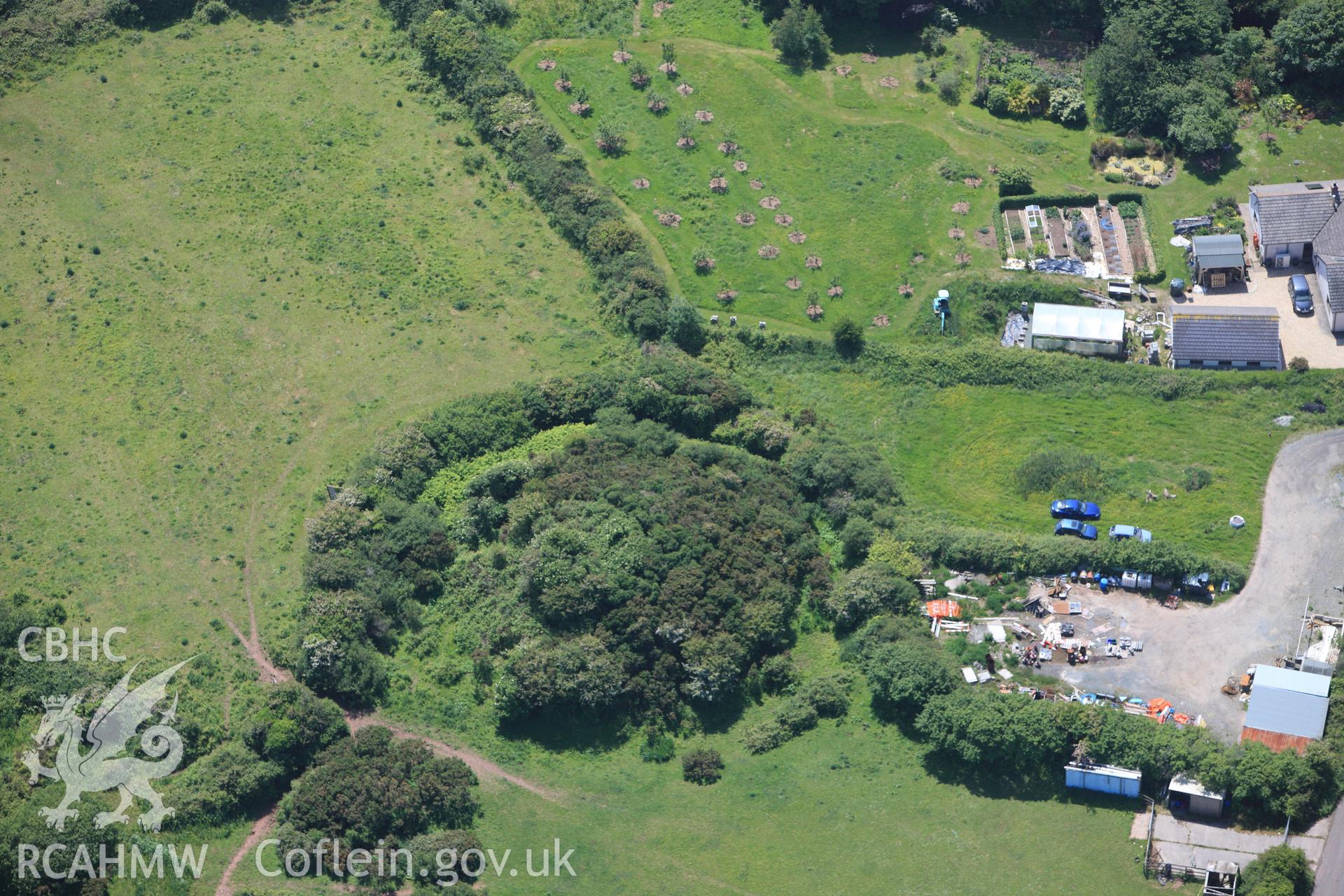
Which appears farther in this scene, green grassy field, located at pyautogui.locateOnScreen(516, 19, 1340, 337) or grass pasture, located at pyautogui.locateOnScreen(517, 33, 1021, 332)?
green grassy field, located at pyautogui.locateOnScreen(516, 19, 1340, 337)

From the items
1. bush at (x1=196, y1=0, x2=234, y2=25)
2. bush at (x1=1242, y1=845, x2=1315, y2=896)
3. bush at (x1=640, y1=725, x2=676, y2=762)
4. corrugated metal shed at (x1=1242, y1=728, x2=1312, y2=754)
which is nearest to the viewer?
bush at (x1=1242, y1=845, x2=1315, y2=896)

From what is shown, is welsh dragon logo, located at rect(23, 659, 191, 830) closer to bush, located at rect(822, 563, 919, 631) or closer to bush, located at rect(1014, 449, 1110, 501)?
bush, located at rect(822, 563, 919, 631)

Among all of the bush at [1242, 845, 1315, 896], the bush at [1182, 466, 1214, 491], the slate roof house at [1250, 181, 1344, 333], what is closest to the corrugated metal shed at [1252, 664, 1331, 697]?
the bush at [1242, 845, 1315, 896]

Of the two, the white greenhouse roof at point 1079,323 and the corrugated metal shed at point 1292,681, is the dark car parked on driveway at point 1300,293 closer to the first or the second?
the white greenhouse roof at point 1079,323

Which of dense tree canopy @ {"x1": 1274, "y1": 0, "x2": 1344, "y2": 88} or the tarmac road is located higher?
dense tree canopy @ {"x1": 1274, "y1": 0, "x2": 1344, "y2": 88}

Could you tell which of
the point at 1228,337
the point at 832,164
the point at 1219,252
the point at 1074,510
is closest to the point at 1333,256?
the point at 1219,252

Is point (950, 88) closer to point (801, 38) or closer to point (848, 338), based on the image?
point (801, 38)
